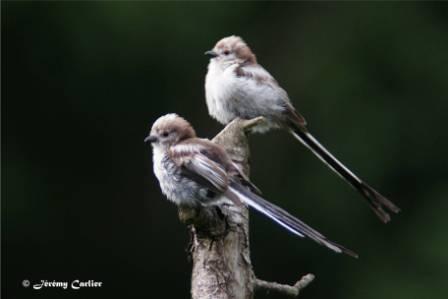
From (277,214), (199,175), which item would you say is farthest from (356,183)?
(277,214)

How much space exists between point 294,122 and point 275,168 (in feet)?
17.6

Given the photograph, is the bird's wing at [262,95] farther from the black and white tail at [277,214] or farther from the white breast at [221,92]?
the black and white tail at [277,214]

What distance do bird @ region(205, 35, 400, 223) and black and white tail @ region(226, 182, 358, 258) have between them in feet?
6.57

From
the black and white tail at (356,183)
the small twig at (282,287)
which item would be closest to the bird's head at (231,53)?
the black and white tail at (356,183)

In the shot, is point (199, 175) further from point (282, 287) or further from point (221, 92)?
point (221, 92)

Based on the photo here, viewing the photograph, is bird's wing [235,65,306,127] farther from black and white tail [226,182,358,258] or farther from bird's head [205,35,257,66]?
black and white tail [226,182,358,258]

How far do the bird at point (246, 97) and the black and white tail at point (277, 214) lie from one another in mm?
2002

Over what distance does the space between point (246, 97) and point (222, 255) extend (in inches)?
98.6

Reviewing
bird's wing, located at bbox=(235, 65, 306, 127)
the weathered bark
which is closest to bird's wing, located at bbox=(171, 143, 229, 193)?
the weathered bark

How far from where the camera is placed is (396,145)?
47.9 ft

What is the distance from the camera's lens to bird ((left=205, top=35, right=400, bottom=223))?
8336mm

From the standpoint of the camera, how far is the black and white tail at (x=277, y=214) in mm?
5637

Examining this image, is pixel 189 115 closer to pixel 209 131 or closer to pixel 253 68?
pixel 209 131

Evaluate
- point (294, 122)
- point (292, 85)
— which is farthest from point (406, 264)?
point (294, 122)
